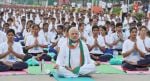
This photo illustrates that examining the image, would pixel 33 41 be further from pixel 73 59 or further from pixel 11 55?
pixel 73 59

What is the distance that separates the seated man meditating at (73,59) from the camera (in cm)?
808

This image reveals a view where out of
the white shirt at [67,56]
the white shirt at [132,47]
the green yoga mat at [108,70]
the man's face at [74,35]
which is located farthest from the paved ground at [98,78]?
the man's face at [74,35]

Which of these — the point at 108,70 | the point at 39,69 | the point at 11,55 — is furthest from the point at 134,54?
the point at 11,55

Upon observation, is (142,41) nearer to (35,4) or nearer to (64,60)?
(64,60)

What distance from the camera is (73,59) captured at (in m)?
8.11

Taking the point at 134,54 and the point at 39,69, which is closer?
the point at 134,54

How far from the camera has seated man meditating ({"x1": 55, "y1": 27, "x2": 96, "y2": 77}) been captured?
318 inches

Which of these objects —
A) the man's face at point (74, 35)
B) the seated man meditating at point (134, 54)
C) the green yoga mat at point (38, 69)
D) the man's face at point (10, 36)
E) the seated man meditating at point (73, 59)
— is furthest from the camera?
the seated man meditating at point (134, 54)

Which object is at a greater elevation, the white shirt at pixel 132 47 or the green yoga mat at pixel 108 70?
the white shirt at pixel 132 47

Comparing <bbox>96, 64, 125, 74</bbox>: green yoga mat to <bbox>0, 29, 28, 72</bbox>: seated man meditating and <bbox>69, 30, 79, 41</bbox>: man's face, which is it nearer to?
<bbox>69, 30, 79, 41</bbox>: man's face

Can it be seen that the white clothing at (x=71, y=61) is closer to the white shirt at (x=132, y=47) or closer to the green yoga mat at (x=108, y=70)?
the green yoga mat at (x=108, y=70)

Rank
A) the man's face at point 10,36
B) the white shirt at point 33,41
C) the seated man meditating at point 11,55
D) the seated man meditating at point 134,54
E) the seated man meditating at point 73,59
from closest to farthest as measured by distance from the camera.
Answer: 1. the seated man meditating at point 73,59
2. the man's face at point 10,36
3. the seated man meditating at point 11,55
4. the seated man meditating at point 134,54
5. the white shirt at point 33,41

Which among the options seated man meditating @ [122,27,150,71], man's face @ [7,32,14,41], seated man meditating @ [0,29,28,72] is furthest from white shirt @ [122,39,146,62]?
man's face @ [7,32,14,41]

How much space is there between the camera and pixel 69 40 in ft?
26.5
